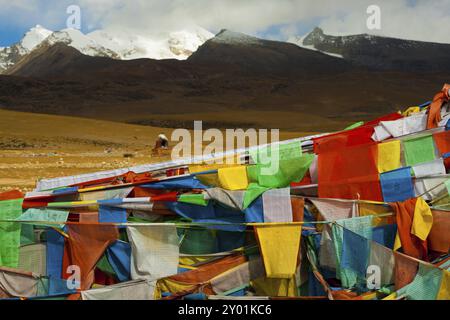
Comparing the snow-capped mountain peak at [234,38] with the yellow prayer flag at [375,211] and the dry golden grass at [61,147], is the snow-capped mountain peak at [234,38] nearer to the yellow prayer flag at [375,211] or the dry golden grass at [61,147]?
the dry golden grass at [61,147]

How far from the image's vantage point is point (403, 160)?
21.5 feet

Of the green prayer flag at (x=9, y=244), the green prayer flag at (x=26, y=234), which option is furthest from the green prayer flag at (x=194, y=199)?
A: the green prayer flag at (x=9, y=244)

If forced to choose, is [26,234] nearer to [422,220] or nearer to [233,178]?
[233,178]

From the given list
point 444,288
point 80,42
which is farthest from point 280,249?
point 80,42

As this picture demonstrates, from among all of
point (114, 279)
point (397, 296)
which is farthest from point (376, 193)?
point (114, 279)

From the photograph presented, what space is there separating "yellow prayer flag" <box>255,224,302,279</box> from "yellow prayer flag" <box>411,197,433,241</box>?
1128 millimetres

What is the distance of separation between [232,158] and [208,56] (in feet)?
296

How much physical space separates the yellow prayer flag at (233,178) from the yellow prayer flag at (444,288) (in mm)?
2421

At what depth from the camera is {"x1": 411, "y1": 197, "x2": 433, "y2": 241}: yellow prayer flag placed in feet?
17.0

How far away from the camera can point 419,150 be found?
6.62 metres

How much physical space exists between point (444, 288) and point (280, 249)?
61.5 inches

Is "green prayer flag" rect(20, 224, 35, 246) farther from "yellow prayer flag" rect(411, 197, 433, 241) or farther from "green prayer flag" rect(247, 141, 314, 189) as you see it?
"yellow prayer flag" rect(411, 197, 433, 241)

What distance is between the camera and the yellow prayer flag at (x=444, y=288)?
4797 mm
